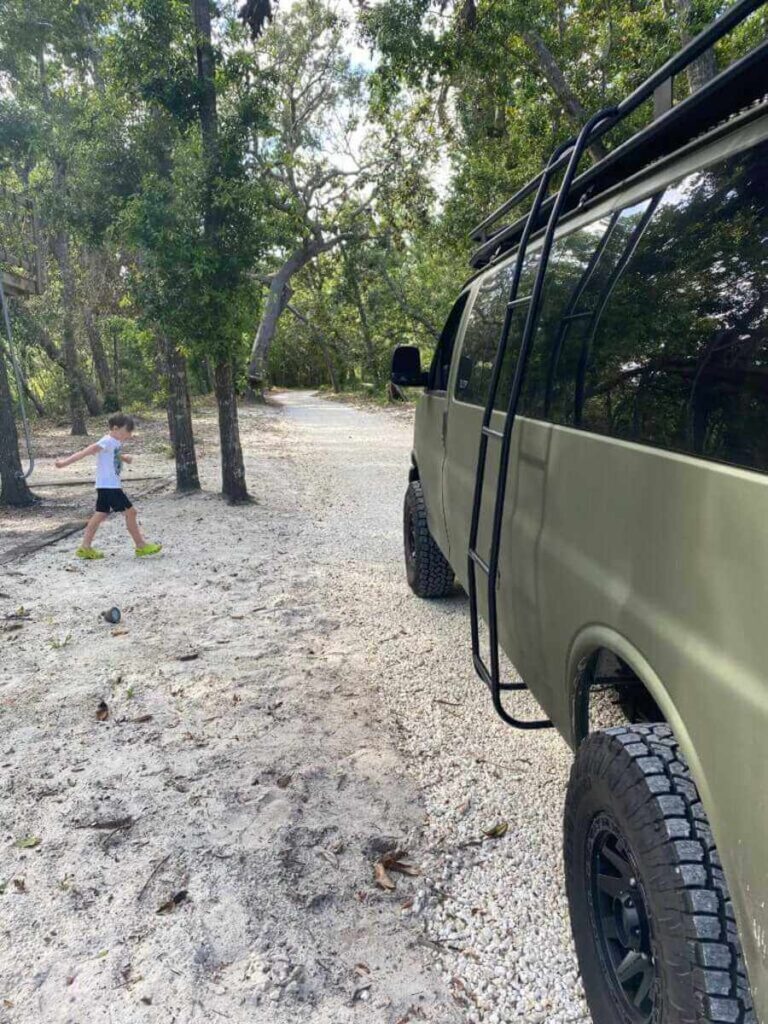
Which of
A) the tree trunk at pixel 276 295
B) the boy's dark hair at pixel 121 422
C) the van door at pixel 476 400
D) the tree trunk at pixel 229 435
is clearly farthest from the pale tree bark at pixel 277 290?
the van door at pixel 476 400

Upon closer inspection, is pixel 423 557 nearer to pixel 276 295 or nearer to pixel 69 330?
pixel 69 330

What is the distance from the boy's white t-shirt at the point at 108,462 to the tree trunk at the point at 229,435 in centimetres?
207

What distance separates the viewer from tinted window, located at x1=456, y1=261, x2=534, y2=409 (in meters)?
2.77

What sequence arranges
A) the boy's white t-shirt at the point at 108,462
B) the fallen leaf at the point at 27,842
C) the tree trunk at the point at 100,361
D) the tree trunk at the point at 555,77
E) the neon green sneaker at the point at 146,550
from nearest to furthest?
1. the fallen leaf at the point at 27,842
2. the boy's white t-shirt at the point at 108,462
3. the neon green sneaker at the point at 146,550
4. the tree trunk at the point at 555,77
5. the tree trunk at the point at 100,361

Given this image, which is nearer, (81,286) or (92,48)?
(92,48)

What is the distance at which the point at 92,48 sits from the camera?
11688mm

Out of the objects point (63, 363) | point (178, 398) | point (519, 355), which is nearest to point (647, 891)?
point (519, 355)

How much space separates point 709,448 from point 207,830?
7.34ft

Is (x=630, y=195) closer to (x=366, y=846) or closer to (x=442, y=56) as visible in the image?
(x=366, y=846)

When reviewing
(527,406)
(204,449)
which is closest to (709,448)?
(527,406)

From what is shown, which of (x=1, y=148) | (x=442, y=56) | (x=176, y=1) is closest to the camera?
(x=176, y=1)

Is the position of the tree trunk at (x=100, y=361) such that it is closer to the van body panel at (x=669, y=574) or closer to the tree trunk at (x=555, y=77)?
the tree trunk at (x=555, y=77)

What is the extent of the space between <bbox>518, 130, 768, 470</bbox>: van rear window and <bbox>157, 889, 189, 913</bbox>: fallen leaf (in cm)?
198

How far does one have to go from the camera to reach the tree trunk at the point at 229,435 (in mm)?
8070
